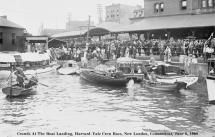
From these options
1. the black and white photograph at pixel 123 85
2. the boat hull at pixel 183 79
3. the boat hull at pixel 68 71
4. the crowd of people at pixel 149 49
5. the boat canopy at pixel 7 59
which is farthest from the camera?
the boat hull at pixel 68 71

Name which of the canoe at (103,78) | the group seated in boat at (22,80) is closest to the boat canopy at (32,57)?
the canoe at (103,78)

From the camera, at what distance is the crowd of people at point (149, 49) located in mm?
30584

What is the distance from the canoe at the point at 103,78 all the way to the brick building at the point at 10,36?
57.0 ft

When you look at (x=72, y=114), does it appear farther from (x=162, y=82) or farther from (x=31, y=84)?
(x=162, y=82)

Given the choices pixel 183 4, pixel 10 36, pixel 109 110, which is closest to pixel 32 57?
pixel 10 36

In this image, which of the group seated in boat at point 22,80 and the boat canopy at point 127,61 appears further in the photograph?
the boat canopy at point 127,61

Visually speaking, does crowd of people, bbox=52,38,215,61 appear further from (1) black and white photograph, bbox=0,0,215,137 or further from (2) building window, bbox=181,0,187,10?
(2) building window, bbox=181,0,187,10

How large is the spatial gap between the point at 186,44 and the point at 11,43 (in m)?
26.7

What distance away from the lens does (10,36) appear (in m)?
47.1

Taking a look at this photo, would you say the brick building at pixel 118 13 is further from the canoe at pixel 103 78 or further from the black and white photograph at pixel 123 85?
the canoe at pixel 103 78

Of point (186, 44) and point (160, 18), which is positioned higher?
point (160, 18)

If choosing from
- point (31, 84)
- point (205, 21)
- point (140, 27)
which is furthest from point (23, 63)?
point (205, 21)

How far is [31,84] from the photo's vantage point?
2658 centimetres

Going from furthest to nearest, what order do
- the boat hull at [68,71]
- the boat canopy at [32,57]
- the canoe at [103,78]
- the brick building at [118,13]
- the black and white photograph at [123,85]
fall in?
the brick building at [118,13] → the boat hull at [68,71] → the boat canopy at [32,57] → the canoe at [103,78] → the black and white photograph at [123,85]
